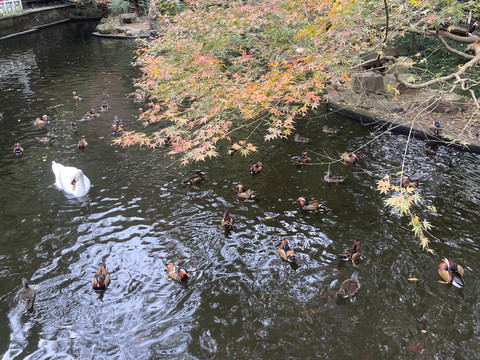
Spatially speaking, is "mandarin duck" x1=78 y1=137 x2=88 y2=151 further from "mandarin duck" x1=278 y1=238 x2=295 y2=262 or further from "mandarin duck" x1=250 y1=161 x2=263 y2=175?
"mandarin duck" x1=278 y1=238 x2=295 y2=262

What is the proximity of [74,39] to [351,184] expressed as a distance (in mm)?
29822

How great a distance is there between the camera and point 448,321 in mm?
4926

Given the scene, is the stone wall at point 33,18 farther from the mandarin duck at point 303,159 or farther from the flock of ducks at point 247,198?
the mandarin duck at point 303,159

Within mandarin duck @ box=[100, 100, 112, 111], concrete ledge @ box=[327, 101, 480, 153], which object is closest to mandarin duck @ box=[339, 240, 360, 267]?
concrete ledge @ box=[327, 101, 480, 153]

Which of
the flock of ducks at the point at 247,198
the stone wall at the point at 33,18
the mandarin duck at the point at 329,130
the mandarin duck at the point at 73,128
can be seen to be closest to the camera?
the flock of ducks at the point at 247,198

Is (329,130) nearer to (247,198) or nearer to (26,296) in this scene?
(247,198)

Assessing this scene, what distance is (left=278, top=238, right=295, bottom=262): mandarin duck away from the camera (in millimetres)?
6073

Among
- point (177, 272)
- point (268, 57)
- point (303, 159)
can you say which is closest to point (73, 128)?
point (268, 57)

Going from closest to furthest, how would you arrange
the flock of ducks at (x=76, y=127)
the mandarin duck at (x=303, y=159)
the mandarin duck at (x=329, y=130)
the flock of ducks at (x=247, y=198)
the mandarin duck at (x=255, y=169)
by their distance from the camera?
the flock of ducks at (x=247, y=198)
the mandarin duck at (x=255, y=169)
the mandarin duck at (x=303, y=159)
the flock of ducks at (x=76, y=127)
the mandarin duck at (x=329, y=130)

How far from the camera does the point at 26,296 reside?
214 inches

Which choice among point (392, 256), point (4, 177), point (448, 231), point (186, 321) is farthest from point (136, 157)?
point (448, 231)

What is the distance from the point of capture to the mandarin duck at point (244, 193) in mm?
7988

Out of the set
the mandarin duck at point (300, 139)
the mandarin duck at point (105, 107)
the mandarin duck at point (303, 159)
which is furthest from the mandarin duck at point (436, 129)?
the mandarin duck at point (105, 107)

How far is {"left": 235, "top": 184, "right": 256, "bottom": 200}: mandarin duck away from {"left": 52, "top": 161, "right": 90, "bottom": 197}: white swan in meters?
3.82
